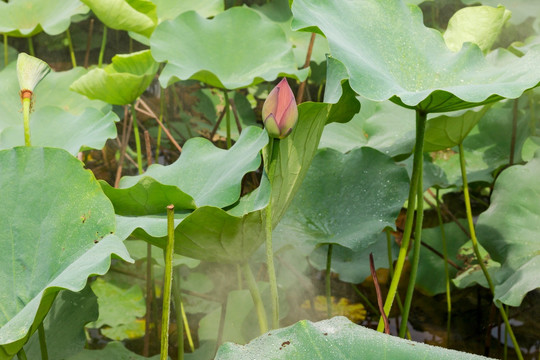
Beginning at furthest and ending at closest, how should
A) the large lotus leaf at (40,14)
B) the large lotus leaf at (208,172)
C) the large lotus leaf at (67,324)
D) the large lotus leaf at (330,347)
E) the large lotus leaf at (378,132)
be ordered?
1. the large lotus leaf at (40,14)
2. the large lotus leaf at (378,132)
3. the large lotus leaf at (67,324)
4. the large lotus leaf at (208,172)
5. the large lotus leaf at (330,347)

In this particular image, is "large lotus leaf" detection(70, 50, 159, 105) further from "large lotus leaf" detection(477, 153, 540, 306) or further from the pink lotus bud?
"large lotus leaf" detection(477, 153, 540, 306)

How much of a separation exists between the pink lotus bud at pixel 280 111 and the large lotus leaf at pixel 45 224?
291 mm

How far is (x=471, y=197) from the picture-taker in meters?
2.16

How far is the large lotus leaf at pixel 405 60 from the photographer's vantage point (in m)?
1.08

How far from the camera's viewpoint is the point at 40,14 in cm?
234

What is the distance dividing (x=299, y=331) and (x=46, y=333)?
681mm

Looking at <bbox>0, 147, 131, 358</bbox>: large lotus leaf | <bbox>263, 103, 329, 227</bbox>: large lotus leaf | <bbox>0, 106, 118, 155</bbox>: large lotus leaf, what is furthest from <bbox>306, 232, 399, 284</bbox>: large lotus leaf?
<bbox>0, 147, 131, 358</bbox>: large lotus leaf

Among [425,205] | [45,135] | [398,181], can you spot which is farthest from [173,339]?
[425,205]

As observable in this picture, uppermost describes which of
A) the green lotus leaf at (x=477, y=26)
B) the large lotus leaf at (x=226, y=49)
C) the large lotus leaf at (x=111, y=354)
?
the green lotus leaf at (x=477, y=26)

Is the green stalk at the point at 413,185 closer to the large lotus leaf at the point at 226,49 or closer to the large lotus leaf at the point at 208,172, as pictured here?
the large lotus leaf at the point at 208,172

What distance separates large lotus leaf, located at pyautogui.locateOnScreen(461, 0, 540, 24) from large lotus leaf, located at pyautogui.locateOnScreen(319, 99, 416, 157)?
0.97 meters

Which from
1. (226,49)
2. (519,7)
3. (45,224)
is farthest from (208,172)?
(519,7)

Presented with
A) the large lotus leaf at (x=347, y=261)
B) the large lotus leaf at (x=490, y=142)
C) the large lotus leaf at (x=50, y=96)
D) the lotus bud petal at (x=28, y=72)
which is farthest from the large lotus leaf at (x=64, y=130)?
the large lotus leaf at (x=490, y=142)

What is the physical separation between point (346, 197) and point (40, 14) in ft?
4.76
